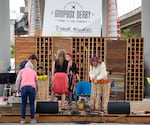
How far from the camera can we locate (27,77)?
7.79m

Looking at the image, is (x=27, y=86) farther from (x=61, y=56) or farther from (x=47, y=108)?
(x=61, y=56)

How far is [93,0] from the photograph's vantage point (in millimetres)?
13516

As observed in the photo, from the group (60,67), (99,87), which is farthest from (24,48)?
(99,87)

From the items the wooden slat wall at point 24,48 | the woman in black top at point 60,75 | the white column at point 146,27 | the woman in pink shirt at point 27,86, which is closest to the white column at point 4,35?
the wooden slat wall at point 24,48

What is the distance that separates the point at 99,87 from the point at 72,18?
16.0 feet

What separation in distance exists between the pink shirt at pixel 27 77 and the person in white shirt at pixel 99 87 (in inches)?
63.1

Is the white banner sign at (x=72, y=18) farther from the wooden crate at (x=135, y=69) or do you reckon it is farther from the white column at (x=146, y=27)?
the wooden crate at (x=135, y=69)

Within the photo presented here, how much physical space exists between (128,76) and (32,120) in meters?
4.66

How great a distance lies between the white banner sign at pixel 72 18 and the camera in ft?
42.7

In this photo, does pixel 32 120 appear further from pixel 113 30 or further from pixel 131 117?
pixel 113 30

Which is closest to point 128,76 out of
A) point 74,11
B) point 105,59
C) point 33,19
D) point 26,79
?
point 105,59

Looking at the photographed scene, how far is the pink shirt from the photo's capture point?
774 cm

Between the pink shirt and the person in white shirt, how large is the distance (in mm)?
1604

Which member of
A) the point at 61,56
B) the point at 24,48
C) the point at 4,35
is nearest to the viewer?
the point at 61,56
